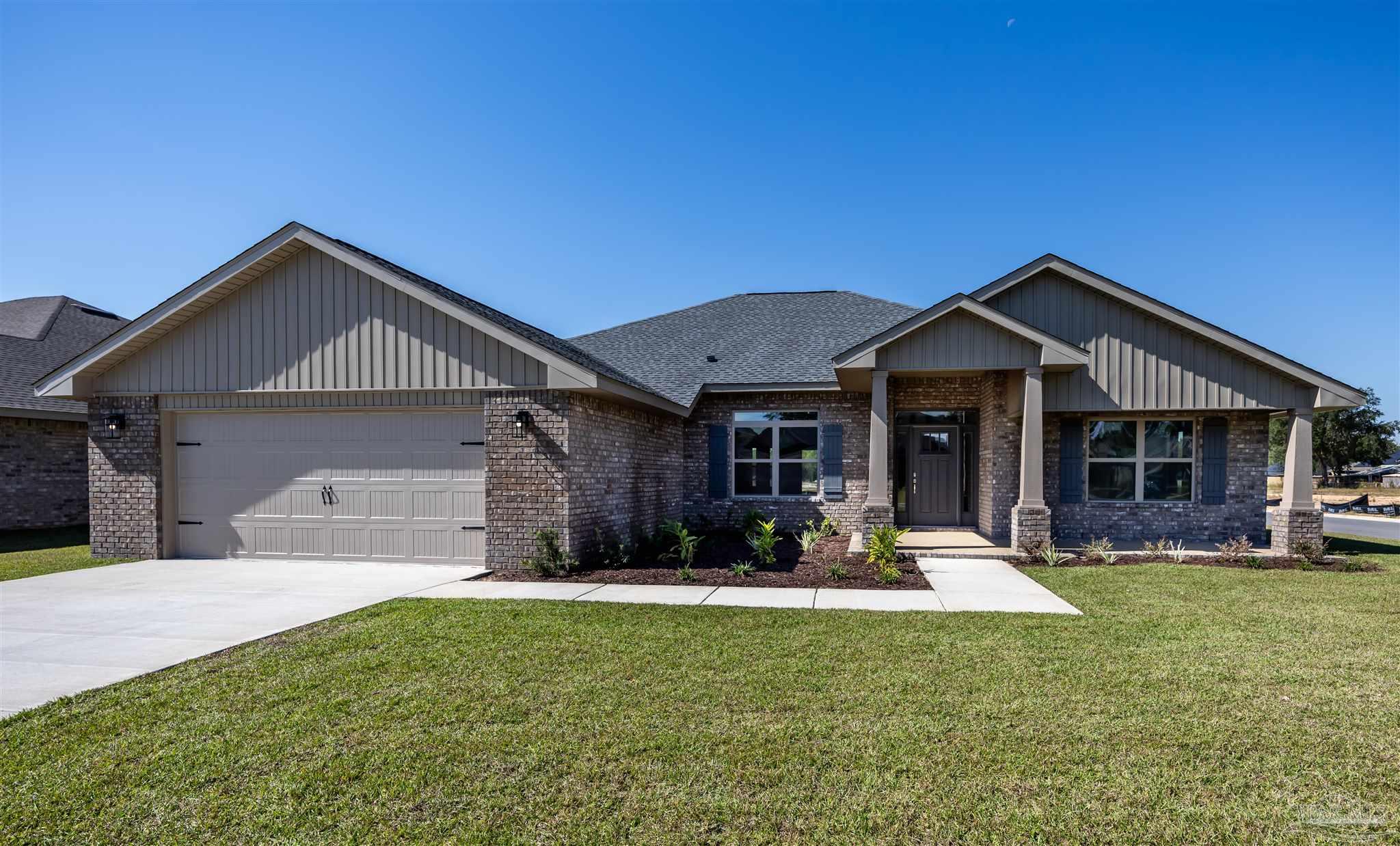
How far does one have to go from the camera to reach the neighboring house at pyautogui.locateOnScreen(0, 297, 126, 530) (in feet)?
45.5

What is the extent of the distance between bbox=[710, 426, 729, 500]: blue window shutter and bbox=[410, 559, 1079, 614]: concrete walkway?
18.7 ft

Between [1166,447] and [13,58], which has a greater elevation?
[13,58]

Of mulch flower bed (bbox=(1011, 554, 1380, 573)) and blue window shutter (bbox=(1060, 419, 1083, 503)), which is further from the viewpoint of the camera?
blue window shutter (bbox=(1060, 419, 1083, 503))

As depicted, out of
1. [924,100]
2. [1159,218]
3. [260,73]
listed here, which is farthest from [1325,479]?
[260,73]

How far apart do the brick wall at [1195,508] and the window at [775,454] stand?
4.38m

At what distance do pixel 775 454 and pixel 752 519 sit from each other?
1.51m

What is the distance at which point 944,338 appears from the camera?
11.0 m

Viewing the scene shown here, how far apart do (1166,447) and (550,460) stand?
11072 millimetres

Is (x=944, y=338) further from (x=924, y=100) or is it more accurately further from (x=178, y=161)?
(x=178, y=161)

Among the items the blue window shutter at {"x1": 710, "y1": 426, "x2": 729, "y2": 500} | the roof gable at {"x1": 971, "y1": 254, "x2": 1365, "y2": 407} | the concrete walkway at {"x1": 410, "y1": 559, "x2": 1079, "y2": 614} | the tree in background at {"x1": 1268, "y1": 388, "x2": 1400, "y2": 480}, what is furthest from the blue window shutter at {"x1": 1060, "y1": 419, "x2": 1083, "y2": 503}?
the tree in background at {"x1": 1268, "y1": 388, "x2": 1400, "y2": 480}

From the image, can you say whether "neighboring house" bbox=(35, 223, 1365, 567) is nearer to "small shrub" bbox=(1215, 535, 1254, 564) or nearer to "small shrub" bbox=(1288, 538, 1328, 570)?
"small shrub" bbox=(1288, 538, 1328, 570)

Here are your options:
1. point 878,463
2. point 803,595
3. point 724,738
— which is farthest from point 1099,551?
point 724,738

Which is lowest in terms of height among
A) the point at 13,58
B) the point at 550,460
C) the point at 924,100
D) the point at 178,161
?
the point at 550,460

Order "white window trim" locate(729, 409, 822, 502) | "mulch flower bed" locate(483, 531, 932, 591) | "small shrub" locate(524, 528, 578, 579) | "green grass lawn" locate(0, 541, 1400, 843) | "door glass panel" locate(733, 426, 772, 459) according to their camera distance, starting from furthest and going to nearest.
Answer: "door glass panel" locate(733, 426, 772, 459) < "white window trim" locate(729, 409, 822, 502) < "small shrub" locate(524, 528, 578, 579) < "mulch flower bed" locate(483, 531, 932, 591) < "green grass lawn" locate(0, 541, 1400, 843)
